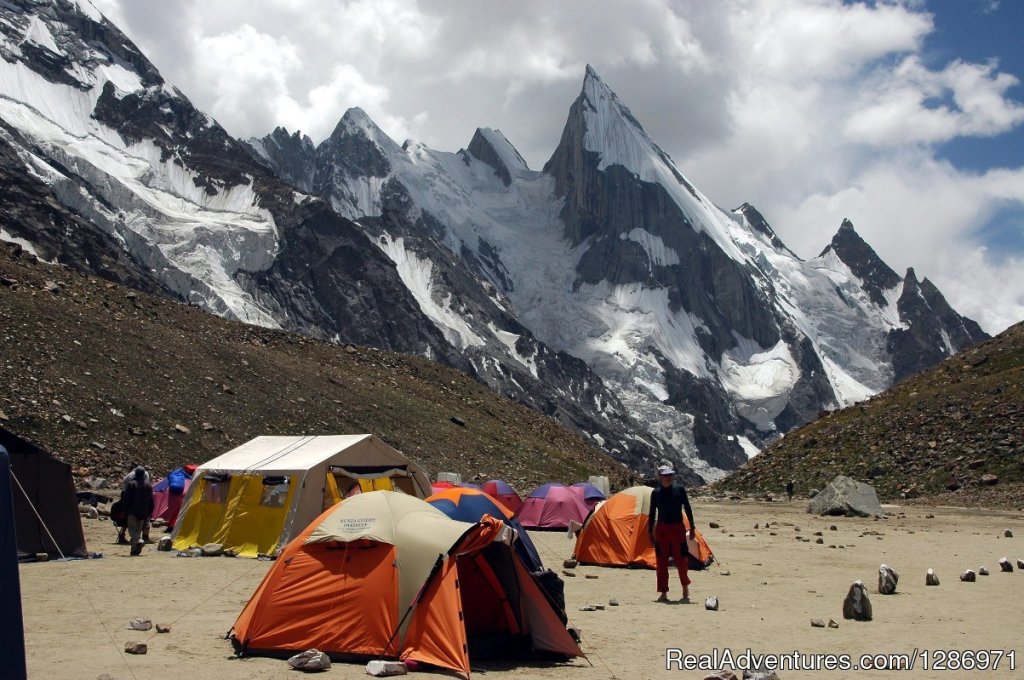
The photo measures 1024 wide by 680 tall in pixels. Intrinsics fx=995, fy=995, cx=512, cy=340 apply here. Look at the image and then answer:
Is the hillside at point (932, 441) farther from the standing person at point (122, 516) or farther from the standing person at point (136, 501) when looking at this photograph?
the standing person at point (136, 501)

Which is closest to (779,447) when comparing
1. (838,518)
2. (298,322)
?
(838,518)

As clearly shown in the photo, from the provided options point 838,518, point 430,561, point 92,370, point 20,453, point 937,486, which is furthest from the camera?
point 92,370

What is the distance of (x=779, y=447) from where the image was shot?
57375 millimetres

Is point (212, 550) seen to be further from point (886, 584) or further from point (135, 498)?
point (886, 584)

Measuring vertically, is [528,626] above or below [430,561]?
below

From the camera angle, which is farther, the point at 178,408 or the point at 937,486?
the point at 178,408

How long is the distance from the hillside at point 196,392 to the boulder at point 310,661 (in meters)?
30.0

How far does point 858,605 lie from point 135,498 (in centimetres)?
1700

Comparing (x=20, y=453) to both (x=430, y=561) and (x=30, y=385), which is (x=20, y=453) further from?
(x=30, y=385)

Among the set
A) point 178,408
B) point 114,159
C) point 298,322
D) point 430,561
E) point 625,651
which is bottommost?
point 625,651

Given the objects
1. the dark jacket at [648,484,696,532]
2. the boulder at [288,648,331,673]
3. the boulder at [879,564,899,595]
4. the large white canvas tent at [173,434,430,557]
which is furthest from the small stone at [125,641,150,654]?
the boulder at [879,564,899,595]

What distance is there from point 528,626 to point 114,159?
532ft

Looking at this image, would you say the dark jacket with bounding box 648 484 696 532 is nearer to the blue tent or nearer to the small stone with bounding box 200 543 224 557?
the blue tent

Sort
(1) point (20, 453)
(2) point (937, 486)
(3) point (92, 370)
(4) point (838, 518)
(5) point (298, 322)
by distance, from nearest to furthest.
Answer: (1) point (20, 453) < (4) point (838, 518) < (2) point (937, 486) < (3) point (92, 370) < (5) point (298, 322)
